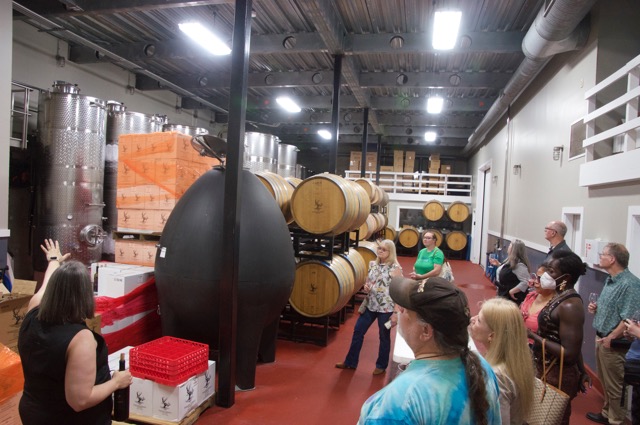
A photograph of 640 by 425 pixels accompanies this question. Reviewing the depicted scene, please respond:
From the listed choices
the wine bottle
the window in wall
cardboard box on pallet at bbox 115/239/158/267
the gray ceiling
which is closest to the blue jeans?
cardboard box on pallet at bbox 115/239/158/267

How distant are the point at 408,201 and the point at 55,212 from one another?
45.6 feet

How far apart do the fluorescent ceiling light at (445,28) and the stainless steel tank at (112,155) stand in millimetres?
5535

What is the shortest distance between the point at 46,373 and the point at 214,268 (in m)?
1.90

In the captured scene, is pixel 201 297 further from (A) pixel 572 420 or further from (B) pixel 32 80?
(B) pixel 32 80

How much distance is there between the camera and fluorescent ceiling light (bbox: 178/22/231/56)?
19.6ft

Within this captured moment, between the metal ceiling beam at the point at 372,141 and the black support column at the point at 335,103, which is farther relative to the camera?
the metal ceiling beam at the point at 372,141

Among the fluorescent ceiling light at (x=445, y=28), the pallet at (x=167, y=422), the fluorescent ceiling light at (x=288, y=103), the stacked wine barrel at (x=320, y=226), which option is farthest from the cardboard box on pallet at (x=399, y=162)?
the pallet at (x=167, y=422)

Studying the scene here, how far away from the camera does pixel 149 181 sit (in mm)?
4941

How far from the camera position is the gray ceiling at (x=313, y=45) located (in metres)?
6.18

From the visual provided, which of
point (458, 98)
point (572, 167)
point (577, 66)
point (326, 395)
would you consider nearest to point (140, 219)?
point (326, 395)

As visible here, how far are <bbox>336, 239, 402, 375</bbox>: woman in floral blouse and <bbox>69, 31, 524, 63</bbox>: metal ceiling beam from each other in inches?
160

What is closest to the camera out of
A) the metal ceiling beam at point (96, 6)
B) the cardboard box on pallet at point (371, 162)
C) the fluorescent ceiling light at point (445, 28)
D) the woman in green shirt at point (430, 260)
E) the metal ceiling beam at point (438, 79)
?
the fluorescent ceiling light at point (445, 28)

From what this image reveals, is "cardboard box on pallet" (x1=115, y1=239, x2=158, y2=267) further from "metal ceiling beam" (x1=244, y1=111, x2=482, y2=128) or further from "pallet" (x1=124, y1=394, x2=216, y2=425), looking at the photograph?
"metal ceiling beam" (x1=244, y1=111, x2=482, y2=128)

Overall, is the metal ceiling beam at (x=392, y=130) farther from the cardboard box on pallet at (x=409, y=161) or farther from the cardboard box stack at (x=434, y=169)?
the cardboard box stack at (x=434, y=169)
